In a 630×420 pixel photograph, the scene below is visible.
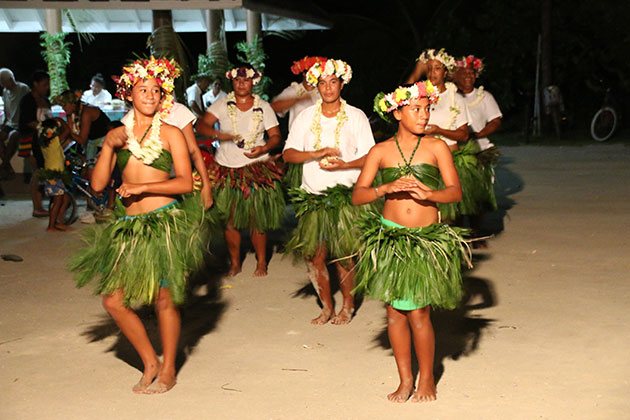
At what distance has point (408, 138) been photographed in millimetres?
4660

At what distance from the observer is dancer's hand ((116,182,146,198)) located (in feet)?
15.2

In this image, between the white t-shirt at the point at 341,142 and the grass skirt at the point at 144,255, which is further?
the white t-shirt at the point at 341,142

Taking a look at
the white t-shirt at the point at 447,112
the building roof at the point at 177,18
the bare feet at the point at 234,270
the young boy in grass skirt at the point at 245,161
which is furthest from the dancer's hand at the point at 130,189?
the building roof at the point at 177,18

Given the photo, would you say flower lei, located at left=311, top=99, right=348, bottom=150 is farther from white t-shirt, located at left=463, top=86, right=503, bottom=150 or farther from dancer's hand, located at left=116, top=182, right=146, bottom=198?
white t-shirt, located at left=463, top=86, right=503, bottom=150

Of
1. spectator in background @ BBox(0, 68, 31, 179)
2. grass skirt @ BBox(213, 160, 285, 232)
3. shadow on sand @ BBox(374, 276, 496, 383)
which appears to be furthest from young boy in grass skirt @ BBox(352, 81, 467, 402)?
spectator in background @ BBox(0, 68, 31, 179)

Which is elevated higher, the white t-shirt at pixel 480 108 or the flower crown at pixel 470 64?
the flower crown at pixel 470 64

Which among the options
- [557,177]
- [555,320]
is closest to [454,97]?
[555,320]

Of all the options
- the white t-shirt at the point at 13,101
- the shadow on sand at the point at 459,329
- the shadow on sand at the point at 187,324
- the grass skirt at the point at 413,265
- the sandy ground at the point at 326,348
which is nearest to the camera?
the grass skirt at the point at 413,265

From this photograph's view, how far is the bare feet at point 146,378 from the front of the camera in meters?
4.81

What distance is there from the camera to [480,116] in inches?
322

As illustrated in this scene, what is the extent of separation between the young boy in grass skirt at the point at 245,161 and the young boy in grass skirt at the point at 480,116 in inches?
64.7

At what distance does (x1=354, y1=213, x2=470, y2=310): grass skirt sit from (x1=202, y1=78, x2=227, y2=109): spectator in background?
833 centimetres

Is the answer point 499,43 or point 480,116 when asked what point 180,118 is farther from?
point 499,43

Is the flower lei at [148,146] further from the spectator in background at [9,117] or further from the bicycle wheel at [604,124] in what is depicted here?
the bicycle wheel at [604,124]
